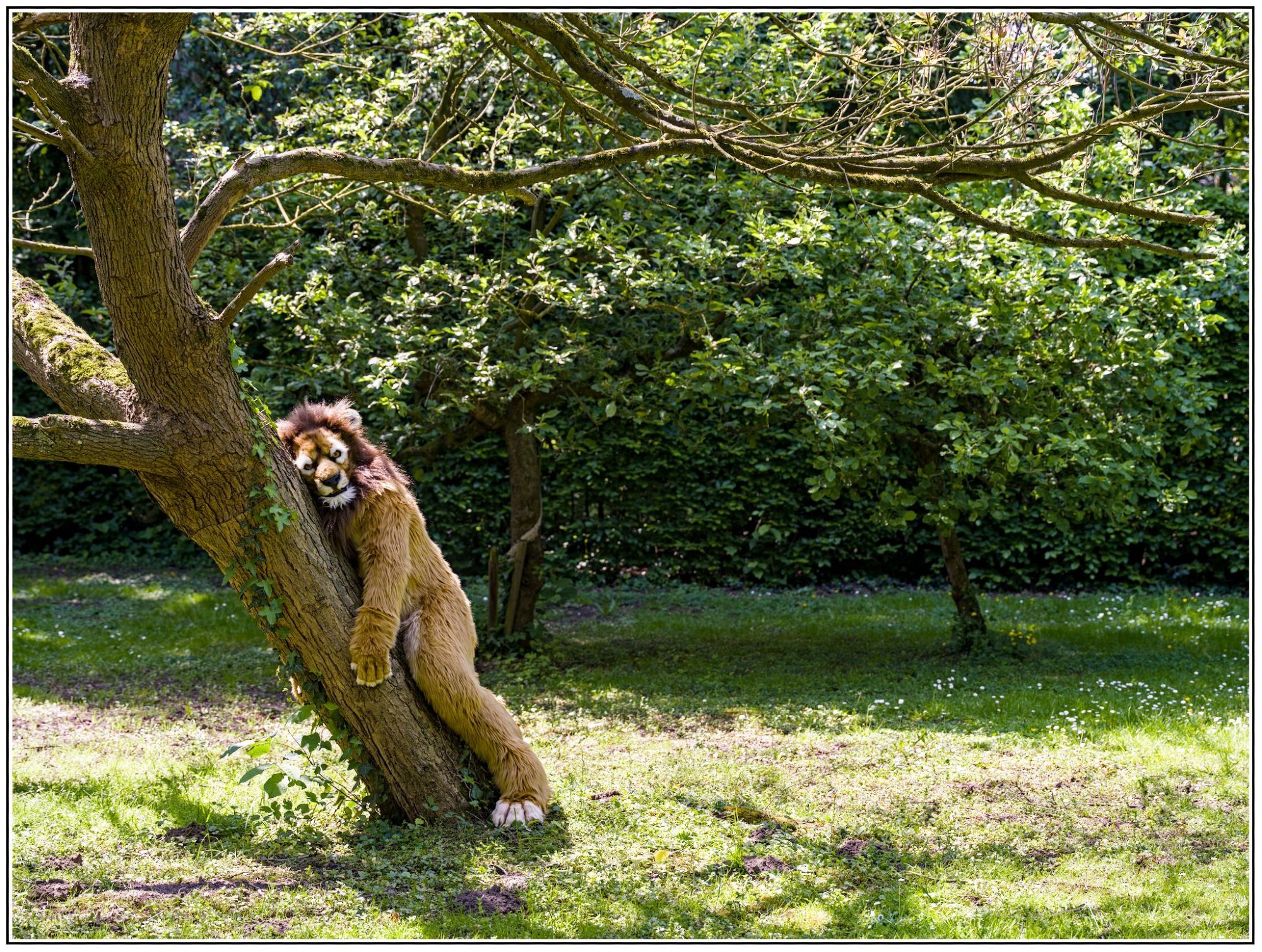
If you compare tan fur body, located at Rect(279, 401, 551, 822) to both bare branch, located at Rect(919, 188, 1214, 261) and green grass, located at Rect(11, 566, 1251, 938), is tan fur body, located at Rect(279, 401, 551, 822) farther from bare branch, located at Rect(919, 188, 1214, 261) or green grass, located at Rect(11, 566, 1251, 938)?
bare branch, located at Rect(919, 188, 1214, 261)

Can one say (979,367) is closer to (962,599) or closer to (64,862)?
(962,599)

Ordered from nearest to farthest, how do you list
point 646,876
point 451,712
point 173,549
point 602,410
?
point 646,876 → point 451,712 → point 602,410 → point 173,549

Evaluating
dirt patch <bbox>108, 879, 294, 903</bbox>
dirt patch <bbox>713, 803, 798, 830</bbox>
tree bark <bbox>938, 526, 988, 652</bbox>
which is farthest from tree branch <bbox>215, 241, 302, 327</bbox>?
tree bark <bbox>938, 526, 988, 652</bbox>

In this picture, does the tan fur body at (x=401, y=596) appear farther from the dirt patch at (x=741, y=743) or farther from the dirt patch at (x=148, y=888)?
the dirt patch at (x=741, y=743)

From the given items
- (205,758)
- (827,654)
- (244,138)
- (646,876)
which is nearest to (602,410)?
(827,654)

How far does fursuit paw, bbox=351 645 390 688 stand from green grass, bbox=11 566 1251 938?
0.63 m

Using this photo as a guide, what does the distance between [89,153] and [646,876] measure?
2.98 meters

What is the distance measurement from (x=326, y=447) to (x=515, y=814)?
1582 mm

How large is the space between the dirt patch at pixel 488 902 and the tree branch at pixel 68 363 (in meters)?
1.94

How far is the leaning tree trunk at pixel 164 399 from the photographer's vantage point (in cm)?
349

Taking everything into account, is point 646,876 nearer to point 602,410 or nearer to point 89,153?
point 89,153

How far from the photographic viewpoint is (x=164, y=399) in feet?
12.2

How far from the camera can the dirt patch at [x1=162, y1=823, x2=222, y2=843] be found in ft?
14.4

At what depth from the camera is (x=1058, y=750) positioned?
566 centimetres
